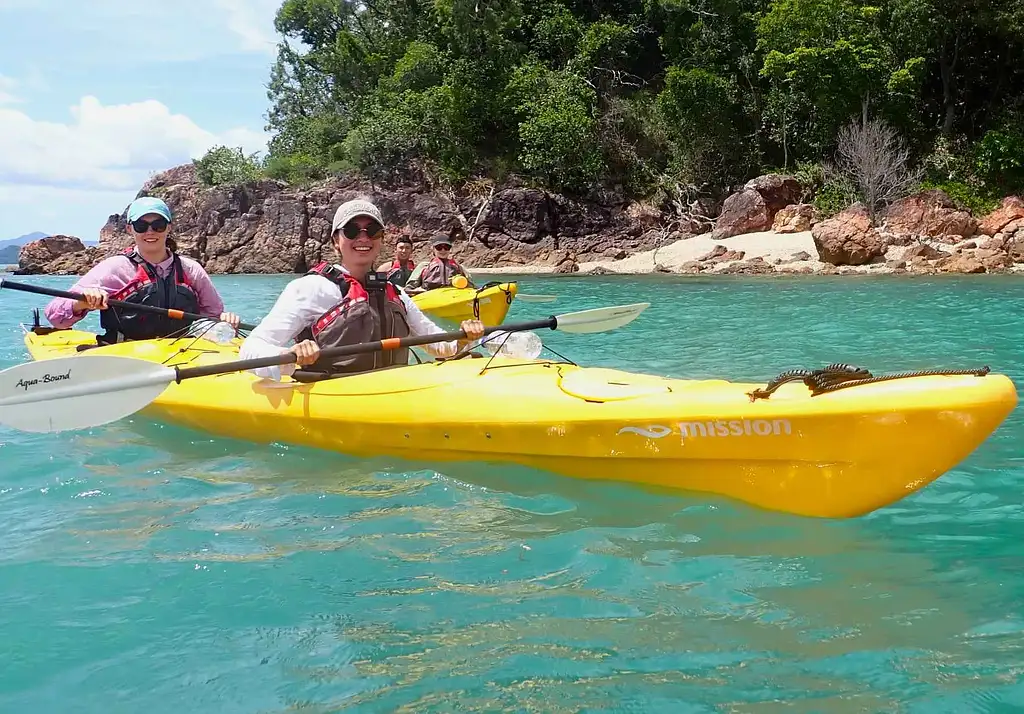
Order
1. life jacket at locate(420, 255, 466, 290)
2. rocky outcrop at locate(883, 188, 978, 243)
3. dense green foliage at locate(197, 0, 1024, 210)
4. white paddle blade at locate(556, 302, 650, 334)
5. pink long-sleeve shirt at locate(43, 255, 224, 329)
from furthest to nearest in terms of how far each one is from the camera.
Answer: dense green foliage at locate(197, 0, 1024, 210) → rocky outcrop at locate(883, 188, 978, 243) → life jacket at locate(420, 255, 466, 290) → pink long-sleeve shirt at locate(43, 255, 224, 329) → white paddle blade at locate(556, 302, 650, 334)

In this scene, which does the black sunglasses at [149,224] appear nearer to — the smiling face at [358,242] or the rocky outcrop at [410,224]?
the smiling face at [358,242]

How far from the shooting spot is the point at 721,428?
2951 mm

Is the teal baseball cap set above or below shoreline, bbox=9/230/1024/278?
above

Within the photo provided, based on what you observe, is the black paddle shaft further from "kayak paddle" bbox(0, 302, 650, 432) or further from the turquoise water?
the turquoise water

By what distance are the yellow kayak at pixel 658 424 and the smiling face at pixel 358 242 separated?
0.53m

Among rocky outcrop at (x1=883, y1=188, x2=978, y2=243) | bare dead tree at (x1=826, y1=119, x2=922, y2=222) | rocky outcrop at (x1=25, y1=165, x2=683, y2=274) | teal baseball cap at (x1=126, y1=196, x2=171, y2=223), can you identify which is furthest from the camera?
rocky outcrop at (x1=25, y1=165, x2=683, y2=274)

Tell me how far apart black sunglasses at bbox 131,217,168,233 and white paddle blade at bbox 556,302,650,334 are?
2608mm

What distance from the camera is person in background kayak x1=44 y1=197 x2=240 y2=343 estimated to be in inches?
210

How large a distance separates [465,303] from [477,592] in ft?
22.3

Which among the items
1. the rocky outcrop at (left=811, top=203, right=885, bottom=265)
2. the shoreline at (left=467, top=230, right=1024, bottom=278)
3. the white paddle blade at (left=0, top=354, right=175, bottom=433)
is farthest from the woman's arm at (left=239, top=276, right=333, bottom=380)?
the rocky outcrop at (left=811, top=203, right=885, bottom=265)

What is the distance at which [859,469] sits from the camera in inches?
111

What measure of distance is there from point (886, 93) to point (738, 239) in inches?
214

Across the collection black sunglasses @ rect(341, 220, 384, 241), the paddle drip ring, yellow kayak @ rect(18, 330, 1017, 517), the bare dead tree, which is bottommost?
yellow kayak @ rect(18, 330, 1017, 517)

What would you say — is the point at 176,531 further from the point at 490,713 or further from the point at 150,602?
the point at 490,713
